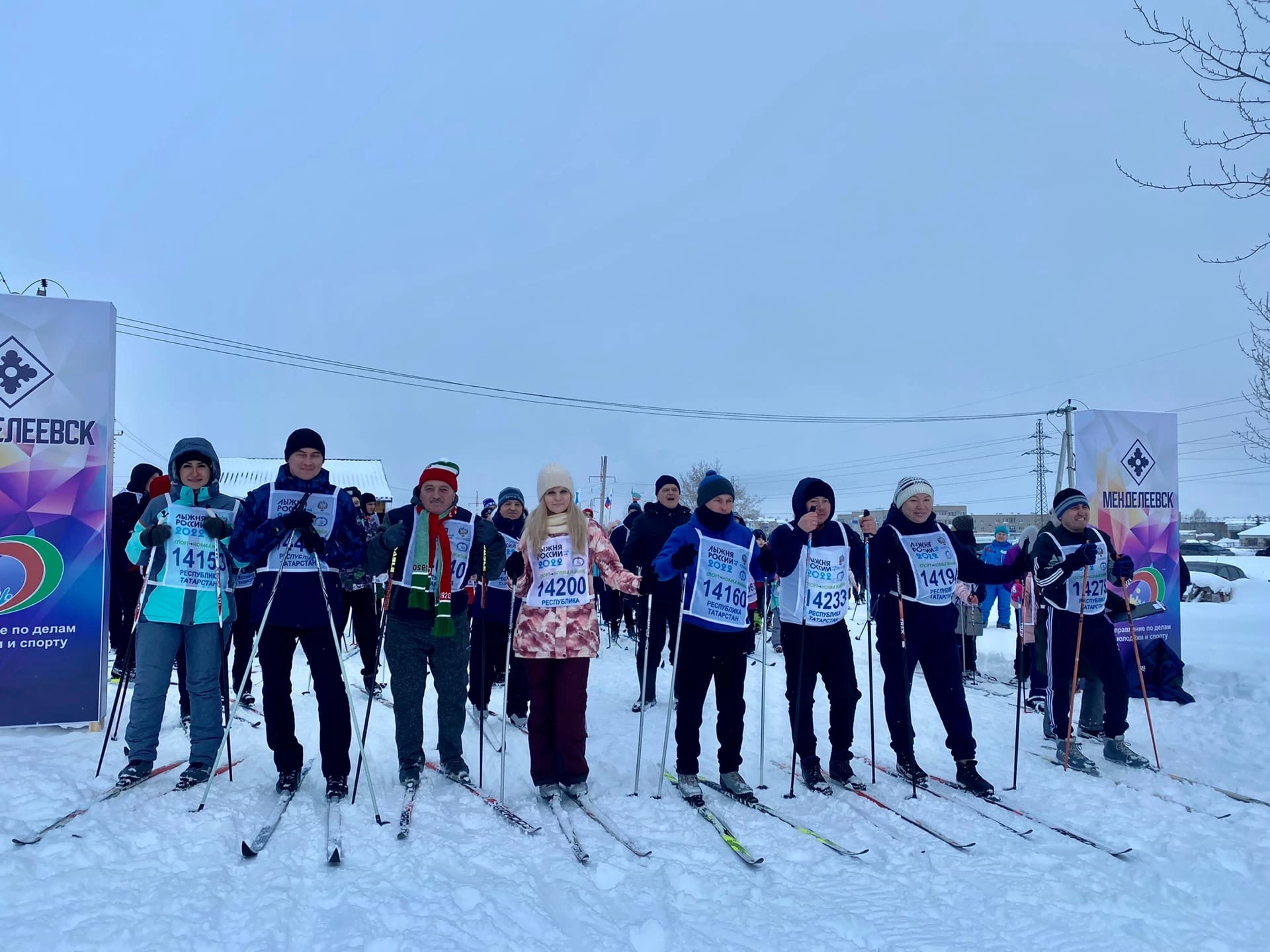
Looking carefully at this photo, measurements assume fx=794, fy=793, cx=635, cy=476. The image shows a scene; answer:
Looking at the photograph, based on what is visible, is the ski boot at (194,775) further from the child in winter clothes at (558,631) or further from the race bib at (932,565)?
the race bib at (932,565)

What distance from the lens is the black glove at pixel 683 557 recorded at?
501 centimetres

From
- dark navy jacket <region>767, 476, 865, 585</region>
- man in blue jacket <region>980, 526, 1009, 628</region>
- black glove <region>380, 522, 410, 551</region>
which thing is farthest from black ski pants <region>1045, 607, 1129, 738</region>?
man in blue jacket <region>980, 526, 1009, 628</region>

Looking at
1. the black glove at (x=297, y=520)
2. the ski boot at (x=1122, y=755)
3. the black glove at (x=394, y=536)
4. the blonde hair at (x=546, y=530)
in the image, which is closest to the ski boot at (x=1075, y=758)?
the ski boot at (x=1122, y=755)

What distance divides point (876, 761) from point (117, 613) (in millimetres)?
8109

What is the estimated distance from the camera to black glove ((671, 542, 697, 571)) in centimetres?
501

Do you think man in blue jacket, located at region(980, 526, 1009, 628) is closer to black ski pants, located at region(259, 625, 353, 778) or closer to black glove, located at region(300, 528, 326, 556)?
black ski pants, located at region(259, 625, 353, 778)

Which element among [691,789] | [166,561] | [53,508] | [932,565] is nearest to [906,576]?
[932,565]

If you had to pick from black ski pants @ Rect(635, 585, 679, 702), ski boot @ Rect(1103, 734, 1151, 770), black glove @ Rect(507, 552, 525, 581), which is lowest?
ski boot @ Rect(1103, 734, 1151, 770)

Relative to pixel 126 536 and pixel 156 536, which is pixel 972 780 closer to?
pixel 156 536

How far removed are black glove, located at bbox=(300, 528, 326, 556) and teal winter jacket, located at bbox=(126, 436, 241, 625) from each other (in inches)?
26.4

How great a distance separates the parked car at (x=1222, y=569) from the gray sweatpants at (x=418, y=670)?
2687 centimetres

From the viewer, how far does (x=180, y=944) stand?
2.92 meters

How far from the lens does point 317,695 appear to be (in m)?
4.61

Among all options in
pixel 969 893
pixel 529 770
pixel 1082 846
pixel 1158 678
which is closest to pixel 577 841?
pixel 529 770
